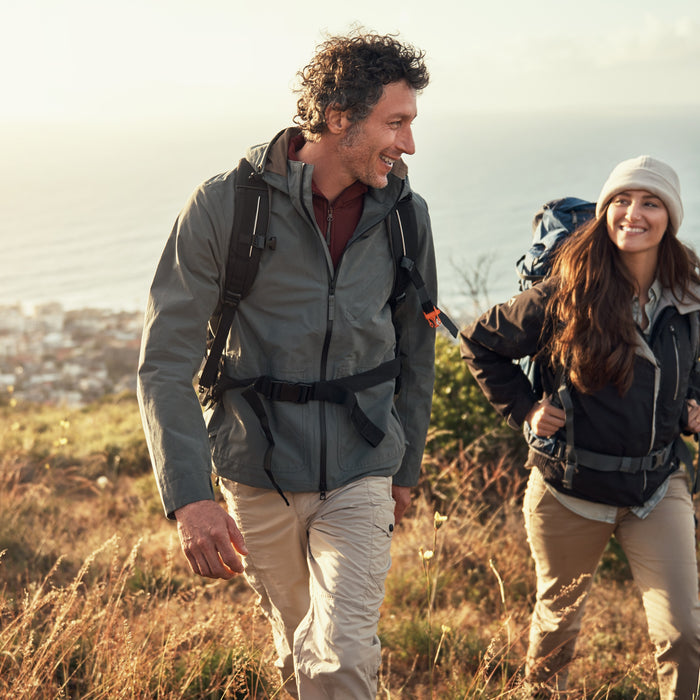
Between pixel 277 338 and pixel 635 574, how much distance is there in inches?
66.6

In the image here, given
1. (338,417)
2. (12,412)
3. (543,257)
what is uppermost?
(543,257)

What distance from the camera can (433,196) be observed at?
57.2m

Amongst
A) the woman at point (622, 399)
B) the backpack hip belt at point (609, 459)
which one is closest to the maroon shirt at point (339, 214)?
the woman at point (622, 399)

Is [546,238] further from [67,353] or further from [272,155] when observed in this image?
[67,353]

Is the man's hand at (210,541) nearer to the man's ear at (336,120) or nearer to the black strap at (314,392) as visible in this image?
the black strap at (314,392)

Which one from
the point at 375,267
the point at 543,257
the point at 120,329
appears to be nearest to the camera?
the point at 375,267

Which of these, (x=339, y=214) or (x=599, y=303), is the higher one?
(x=339, y=214)

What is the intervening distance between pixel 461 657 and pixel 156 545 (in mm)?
2294

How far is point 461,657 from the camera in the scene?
385 cm

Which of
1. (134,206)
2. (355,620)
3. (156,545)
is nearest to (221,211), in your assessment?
(355,620)

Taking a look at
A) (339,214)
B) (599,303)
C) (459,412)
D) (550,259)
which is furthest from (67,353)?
(599,303)

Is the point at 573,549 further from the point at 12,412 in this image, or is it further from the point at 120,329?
the point at 120,329

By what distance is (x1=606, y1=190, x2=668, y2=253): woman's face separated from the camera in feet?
10.2

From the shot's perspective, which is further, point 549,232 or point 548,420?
point 549,232
